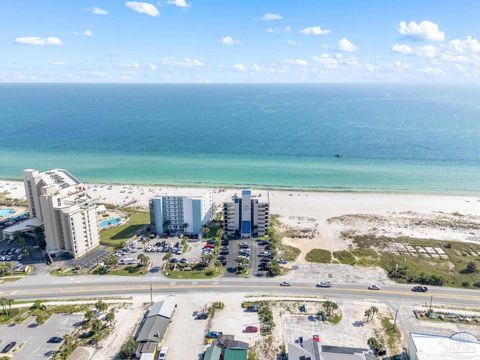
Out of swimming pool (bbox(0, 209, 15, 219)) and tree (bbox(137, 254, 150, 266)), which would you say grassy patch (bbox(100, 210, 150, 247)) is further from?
swimming pool (bbox(0, 209, 15, 219))

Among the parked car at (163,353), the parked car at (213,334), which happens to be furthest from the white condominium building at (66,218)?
the parked car at (213,334)

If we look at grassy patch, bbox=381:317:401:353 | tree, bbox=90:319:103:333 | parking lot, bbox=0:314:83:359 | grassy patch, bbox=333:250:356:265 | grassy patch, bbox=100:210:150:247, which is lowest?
parking lot, bbox=0:314:83:359

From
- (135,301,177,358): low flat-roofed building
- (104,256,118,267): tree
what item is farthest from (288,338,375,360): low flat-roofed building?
(104,256,118,267): tree

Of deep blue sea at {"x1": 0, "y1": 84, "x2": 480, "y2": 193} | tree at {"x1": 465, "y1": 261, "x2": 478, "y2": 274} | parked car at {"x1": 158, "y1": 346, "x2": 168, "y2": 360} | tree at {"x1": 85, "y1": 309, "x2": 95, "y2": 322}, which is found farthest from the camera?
deep blue sea at {"x1": 0, "y1": 84, "x2": 480, "y2": 193}

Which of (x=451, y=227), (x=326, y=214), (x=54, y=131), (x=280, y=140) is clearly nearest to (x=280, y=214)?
(x=326, y=214)

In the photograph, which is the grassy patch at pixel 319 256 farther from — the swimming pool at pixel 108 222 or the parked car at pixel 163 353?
the swimming pool at pixel 108 222

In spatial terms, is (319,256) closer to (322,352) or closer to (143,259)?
(322,352)
